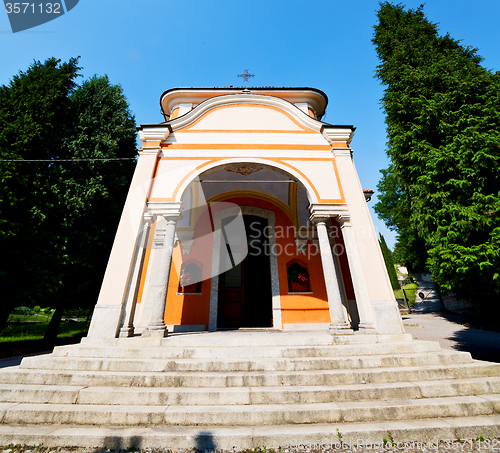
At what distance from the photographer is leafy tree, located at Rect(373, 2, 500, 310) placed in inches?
197

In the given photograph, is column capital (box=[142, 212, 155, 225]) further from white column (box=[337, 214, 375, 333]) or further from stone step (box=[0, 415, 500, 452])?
white column (box=[337, 214, 375, 333])

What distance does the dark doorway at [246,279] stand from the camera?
893cm

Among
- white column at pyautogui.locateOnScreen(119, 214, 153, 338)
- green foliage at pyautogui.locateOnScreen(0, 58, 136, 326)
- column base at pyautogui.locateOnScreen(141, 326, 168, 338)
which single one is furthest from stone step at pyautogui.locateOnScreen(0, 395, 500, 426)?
green foliage at pyautogui.locateOnScreen(0, 58, 136, 326)

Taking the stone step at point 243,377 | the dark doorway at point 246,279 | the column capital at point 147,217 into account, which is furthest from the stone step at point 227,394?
the dark doorway at point 246,279

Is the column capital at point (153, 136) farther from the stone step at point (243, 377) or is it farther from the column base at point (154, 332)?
the stone step at point (243, 377)

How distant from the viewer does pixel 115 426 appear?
9.45 ft

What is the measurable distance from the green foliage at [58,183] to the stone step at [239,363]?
5.23 m

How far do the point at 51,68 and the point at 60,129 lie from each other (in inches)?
114

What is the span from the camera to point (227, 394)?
10.6 ft

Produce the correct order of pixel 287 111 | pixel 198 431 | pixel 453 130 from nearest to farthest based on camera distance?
pixel 198 431, pixel 453 130, pixel 287 111

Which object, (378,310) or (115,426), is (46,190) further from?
(378,310)

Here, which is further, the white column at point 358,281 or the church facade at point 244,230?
the church facade at point 244,230

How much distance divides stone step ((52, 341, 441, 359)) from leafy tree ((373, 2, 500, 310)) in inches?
82.2

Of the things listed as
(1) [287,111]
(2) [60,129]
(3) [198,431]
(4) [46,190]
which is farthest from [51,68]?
(3) [198,431]
